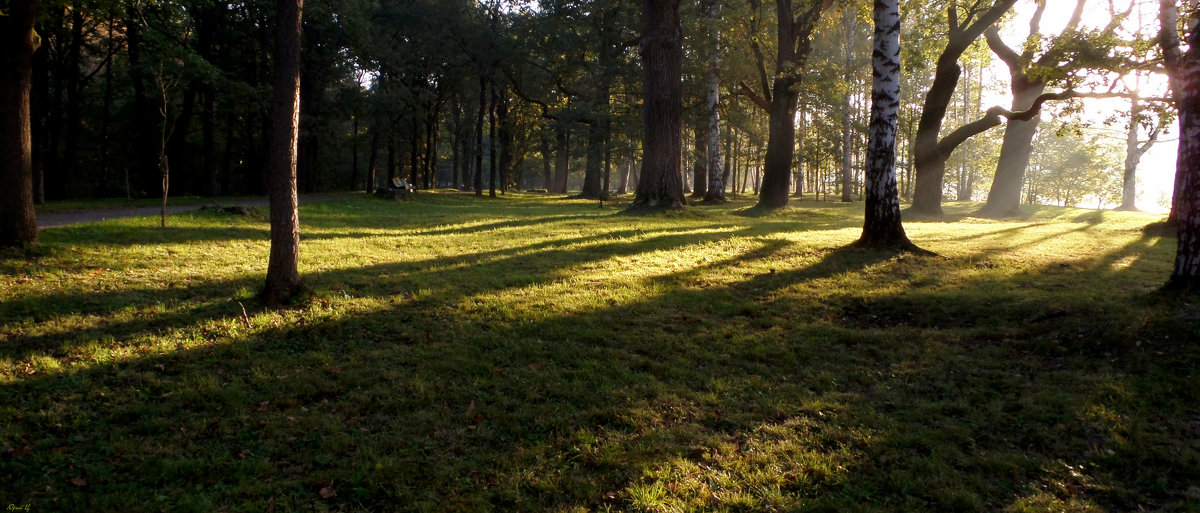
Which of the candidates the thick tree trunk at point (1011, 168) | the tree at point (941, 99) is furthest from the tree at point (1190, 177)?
the thick tree trunk at point (1011, 168)

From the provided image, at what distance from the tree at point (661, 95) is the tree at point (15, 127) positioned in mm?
12556

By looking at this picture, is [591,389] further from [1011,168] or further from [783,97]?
[1011,168]

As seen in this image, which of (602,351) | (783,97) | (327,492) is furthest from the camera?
(783,97)

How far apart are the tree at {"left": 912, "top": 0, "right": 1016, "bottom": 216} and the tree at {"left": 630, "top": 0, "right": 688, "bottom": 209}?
8.36 metres

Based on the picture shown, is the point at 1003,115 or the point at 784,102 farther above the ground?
the point at 784,102

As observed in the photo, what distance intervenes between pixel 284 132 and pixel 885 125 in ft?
29.9

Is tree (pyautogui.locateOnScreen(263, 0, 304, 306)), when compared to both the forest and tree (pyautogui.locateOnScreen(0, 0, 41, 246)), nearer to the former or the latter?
the forest

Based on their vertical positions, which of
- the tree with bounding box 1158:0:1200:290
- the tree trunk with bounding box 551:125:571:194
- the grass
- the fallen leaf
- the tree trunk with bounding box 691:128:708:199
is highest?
the tree trunk with bounding box 551:125:571:194

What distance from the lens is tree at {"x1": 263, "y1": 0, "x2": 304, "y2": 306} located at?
6141 mm

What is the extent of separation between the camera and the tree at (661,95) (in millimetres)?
16703

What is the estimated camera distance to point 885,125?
10148 millimetres

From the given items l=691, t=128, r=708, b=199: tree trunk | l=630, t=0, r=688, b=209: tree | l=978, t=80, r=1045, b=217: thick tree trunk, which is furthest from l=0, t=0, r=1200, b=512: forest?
l=691, t=128, r=708, b=199: tree trunk

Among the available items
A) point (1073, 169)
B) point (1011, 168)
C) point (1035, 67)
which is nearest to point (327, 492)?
point (1035, 67)

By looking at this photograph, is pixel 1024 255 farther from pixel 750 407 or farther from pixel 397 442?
pixel 397 442
